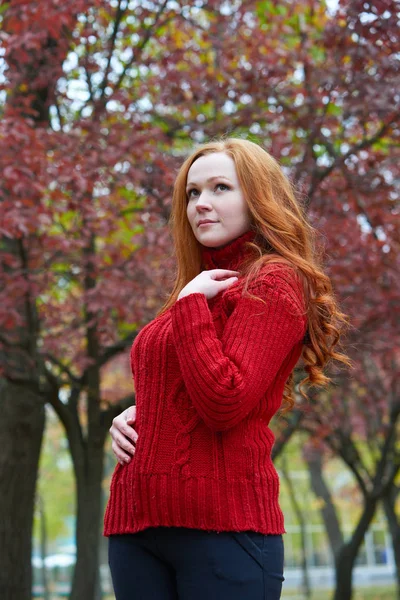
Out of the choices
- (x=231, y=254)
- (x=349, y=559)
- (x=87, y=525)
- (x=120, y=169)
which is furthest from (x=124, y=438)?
(x=349, y=559)

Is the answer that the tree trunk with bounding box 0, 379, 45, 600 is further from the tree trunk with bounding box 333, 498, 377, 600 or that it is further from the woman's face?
the tree trunk with bounding box 333, 498, 377, 600

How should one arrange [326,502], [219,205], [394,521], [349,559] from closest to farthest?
[219,205]
[349,559]
[394,521]
[326,502]

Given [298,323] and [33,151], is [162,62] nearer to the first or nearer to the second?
[33,151]

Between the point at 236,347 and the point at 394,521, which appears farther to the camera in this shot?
the point at 394,521

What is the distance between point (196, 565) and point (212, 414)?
0.37 metres

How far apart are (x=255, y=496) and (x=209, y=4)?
17.7 feet

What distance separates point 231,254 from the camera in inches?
97.0

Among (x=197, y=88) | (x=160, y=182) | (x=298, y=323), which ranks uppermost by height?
(x=197, y=88)

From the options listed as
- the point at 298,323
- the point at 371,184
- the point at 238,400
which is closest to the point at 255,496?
the point at 238,400

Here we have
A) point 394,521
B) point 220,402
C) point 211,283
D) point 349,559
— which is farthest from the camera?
point 394,521

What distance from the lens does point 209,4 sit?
679 cm

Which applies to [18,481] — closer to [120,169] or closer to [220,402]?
[120,169]

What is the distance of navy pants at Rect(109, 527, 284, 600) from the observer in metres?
2.06

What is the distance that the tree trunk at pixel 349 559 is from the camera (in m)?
10.4
